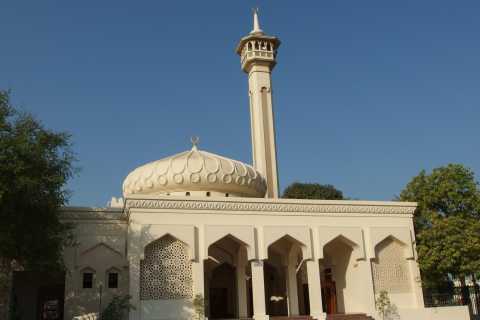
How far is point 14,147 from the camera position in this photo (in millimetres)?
13031

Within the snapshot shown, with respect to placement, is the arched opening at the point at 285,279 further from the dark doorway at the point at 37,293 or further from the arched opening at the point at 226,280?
the dark doorway at the point at 37,293

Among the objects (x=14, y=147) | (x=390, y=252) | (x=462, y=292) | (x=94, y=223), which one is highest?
A: (x=14, y=147)

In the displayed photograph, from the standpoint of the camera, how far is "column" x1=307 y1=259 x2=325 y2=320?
53.7ft

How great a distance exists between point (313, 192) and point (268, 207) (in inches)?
690

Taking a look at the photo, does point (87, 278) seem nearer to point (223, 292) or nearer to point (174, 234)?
point (174, 234)

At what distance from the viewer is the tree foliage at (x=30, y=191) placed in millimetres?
12797

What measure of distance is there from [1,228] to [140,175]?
6.74 meters

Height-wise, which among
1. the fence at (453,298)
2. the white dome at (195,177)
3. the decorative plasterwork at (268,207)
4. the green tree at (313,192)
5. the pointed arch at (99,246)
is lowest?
the fence at (453,298)

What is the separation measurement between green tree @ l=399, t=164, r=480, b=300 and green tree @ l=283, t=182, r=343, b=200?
14.0 metres

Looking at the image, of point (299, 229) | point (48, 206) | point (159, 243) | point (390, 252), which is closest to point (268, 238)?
point (299, 229)

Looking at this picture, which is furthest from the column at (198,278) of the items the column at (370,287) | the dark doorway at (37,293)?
the column at (370,287)

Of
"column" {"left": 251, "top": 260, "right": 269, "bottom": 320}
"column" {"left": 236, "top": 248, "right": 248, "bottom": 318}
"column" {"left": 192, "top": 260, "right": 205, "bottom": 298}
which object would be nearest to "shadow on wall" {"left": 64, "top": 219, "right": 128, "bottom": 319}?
"column" {"left": 192, "top": 260, "right": 205, "bottom": 298}

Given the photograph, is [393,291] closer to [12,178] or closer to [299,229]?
[299,229]

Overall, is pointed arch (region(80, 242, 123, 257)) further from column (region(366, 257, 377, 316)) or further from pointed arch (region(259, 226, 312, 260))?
column (region(366, 257, 377, 316))
